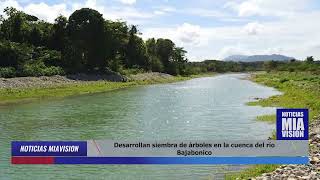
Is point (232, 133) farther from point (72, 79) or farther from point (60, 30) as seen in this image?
point (60, 30)

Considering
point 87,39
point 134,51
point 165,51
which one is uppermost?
point 165,51

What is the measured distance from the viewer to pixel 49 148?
55.9ft

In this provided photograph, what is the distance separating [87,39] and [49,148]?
9565 centimetres

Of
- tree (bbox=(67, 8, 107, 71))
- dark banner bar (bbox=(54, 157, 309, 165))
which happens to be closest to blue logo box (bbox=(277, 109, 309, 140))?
dark banner bar (bbox=(54, 157, 309, 165))

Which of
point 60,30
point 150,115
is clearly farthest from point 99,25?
point 150,115

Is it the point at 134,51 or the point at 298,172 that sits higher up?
the point at 134,51

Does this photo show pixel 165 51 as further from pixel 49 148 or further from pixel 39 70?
pixel 49 148

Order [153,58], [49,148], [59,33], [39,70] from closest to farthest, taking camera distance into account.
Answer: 1. [49,148]
2. [39,70]
3. [59,33]
4. [153,58]

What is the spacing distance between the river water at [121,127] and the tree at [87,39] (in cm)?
4862

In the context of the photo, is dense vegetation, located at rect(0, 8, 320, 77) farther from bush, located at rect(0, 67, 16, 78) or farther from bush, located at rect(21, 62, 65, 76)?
bush, located at rect(0, 67, 16, 78)

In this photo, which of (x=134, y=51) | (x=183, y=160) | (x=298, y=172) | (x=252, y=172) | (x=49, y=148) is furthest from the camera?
(x=134, y=51)

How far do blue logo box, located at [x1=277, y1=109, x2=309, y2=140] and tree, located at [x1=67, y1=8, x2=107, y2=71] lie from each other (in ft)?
303

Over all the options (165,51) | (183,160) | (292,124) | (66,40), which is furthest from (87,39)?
(292,124)

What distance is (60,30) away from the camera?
112m
